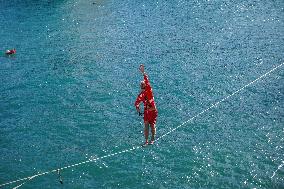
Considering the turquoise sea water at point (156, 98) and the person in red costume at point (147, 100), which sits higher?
the person in red costume at point (147, 100)

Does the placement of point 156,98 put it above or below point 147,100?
below

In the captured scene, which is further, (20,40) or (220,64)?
(20,40)

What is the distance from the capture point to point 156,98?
30.3 meters

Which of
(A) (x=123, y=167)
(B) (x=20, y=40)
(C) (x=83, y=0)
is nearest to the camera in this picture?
(A) (x=123, y=167)

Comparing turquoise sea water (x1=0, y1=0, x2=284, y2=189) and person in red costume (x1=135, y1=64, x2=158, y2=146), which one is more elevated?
person in red costume (x1=135, y1=64, x2=158, y2=146)

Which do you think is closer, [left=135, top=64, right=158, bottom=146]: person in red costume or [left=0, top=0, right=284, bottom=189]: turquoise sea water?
[left=135, top=64, right=158, bottom=146]: person in red costume

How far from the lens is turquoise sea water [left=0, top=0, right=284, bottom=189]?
22938 mm

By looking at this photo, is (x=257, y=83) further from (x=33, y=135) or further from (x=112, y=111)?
(x=33, y=135)

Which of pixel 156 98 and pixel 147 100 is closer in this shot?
pixel 147 100

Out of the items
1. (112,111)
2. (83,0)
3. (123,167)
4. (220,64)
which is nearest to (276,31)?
(220,64)

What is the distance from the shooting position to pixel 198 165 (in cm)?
2283

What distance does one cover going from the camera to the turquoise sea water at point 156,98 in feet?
75.3

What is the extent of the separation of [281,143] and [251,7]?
1306 inches

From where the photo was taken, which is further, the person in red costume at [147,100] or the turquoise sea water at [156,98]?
the turquoise sea water at [156,98]
